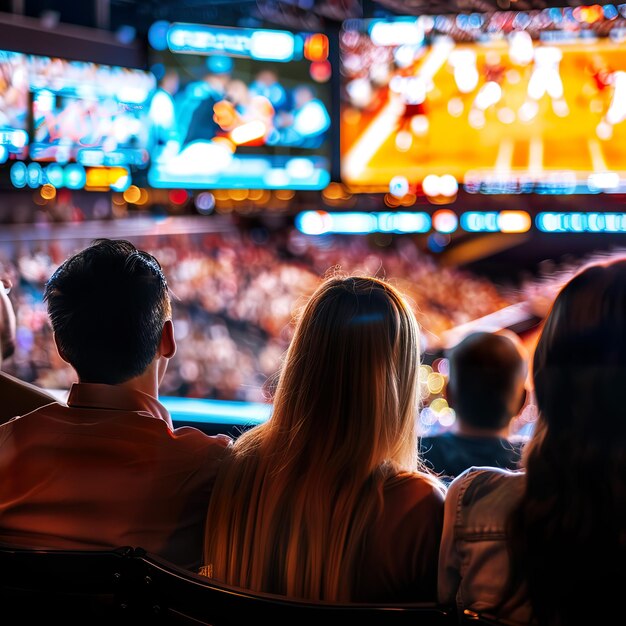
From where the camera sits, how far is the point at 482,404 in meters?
2.57

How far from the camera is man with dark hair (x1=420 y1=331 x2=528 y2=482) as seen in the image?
8.43ft

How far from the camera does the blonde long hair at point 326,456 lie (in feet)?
4.83

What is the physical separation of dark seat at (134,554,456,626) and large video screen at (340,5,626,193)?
331 cm

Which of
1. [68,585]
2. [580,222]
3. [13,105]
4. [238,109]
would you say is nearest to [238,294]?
[238,109]

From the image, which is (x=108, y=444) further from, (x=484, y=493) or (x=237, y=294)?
(x=237, y=294)

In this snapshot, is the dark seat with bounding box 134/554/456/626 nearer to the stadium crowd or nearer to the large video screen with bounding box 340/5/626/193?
the large video screen with bounding box 340/5/626/193

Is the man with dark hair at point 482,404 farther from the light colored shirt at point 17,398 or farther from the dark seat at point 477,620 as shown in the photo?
the dark seat at point 477,620

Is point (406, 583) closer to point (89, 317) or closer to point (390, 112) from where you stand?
point (89, 317)

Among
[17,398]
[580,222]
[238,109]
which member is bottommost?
[17,398]

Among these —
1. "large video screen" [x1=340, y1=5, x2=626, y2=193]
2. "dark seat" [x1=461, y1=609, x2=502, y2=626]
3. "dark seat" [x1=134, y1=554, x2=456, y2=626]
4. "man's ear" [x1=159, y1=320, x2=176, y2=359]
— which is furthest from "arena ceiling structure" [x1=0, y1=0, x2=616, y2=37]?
"dark seat" [x1=461, y1=609, x2=502, y2=626]

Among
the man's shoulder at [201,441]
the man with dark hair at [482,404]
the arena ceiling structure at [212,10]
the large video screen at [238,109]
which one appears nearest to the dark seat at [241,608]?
the man's shoulder at [201,441]

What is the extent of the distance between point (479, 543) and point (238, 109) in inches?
148

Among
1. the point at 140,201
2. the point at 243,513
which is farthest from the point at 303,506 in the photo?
the point at 140,201

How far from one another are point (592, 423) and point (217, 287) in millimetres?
4494
